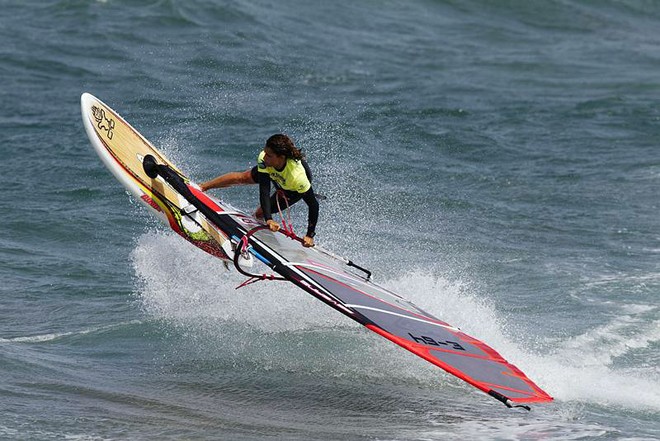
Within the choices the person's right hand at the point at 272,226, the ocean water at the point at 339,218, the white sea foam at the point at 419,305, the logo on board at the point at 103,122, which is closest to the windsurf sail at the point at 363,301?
the person's right hand at the point at 272,226

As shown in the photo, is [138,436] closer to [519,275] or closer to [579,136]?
[519,275]

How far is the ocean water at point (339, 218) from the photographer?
8469 mm

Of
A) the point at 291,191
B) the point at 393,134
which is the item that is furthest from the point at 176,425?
the point at 393,134

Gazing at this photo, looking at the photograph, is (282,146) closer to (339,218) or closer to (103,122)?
(103,122)

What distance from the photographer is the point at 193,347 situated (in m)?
9.80

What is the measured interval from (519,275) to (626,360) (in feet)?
9.53

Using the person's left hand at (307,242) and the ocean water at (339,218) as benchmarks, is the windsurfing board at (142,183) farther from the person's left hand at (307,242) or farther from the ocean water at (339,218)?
the ocean water at (339,218)

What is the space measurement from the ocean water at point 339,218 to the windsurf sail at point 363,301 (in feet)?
1.41

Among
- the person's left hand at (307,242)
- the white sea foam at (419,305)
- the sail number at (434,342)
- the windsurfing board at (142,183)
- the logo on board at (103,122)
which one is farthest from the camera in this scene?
the logo on board at (103,122)

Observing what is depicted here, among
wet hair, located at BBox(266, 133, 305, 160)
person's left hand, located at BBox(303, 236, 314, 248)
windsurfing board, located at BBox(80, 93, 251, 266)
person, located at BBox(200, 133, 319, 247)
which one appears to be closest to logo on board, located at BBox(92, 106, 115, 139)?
windsurfing board, located at BBox(80, 93, 251, 266)

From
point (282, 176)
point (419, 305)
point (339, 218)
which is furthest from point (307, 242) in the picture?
point (339, 218)

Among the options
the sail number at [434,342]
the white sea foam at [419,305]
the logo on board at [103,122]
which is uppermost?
the logo on board at [103,122]

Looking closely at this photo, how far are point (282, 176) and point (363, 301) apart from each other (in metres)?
1.47

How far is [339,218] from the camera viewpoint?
559 inches
